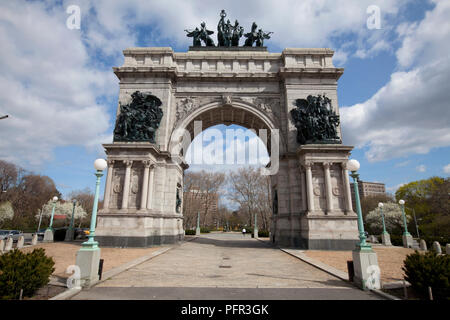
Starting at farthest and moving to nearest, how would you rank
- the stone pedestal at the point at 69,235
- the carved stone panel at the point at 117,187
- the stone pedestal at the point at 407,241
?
the stone pedestal at the point at 69,235 → the stone pedestal at the point at 407,241 → the carved stone panel at the point at 117,187

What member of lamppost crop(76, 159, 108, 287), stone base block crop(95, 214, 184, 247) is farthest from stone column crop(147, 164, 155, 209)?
lamppost crop(76, 159, 108, 287)

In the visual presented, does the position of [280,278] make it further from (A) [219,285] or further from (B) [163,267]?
(B) [163,267]

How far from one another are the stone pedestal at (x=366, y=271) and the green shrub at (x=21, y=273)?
343 inches

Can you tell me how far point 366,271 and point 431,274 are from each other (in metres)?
1.59

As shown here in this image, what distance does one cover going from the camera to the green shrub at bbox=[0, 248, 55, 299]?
545 cm

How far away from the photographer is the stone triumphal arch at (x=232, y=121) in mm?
17234

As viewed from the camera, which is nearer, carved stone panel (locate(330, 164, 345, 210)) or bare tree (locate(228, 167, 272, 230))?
carved stone panel (locate(330, 164, 345, 210))

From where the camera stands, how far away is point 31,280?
232 inches

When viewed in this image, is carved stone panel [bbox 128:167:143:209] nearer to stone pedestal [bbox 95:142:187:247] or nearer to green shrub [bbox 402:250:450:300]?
stone pedestal [bbox 95:142:187:247]

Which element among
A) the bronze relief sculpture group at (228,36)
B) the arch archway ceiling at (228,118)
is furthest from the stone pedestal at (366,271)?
the bronze relief sculpture group at (228,36)

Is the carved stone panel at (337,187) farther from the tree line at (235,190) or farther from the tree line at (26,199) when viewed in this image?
the tree line at (26,199)

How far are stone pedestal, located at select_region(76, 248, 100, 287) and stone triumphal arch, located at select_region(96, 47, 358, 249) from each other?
9812 millimetres

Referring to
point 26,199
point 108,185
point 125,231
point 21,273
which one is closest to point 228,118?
point 108,185

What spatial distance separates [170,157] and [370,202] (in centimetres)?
6355
